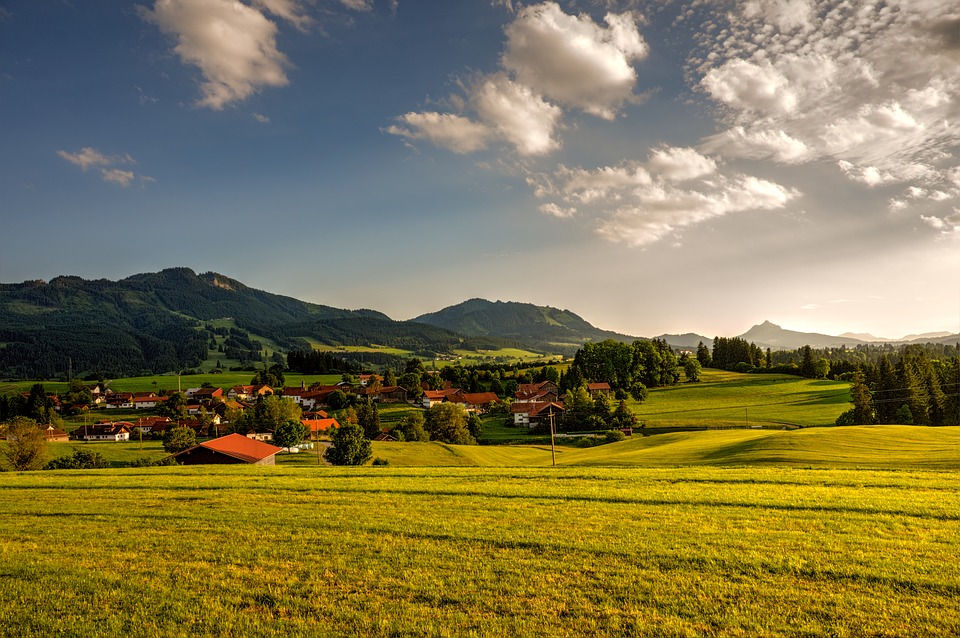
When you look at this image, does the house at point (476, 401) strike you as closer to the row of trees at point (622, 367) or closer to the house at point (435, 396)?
the house at point (435, 396)

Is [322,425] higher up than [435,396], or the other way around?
[435,396]

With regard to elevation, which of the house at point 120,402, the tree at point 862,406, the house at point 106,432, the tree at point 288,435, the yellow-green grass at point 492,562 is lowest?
the house at point 106,432

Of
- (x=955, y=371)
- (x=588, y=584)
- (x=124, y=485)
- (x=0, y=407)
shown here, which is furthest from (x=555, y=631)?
(x=0, y=407)

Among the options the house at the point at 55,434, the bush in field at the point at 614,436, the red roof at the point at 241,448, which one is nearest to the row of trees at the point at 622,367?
the bush in field at the point at 614,436

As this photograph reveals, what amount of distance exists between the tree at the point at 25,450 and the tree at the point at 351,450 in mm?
33253

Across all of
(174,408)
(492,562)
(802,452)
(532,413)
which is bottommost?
(174,408)

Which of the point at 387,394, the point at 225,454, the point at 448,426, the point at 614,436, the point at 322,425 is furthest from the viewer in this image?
the point at 387,394

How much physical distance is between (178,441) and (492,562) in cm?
8585

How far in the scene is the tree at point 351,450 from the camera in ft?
193

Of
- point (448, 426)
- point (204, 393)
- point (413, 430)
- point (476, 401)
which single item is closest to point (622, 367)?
point (476, 401)

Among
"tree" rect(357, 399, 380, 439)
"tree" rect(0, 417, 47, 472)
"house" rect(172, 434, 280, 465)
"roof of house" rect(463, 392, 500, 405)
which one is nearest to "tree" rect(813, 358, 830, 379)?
"roof of house" rect(463, 392, 500, 405)

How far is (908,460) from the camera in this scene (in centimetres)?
3588

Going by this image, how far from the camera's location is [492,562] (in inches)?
550

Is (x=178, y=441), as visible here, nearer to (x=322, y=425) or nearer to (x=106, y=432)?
(x=322, y=425)
